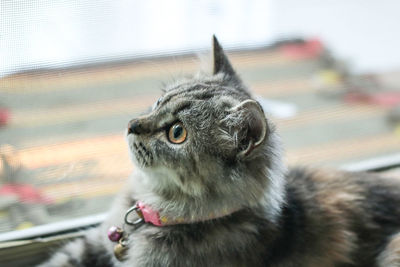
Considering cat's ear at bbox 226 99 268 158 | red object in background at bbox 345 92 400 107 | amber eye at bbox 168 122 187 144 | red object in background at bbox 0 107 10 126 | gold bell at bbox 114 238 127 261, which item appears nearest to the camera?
cat's ear at bbox 226 99 268 158

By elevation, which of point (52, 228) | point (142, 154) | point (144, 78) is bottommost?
point (52, 228)

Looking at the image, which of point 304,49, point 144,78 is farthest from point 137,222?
point 304,49

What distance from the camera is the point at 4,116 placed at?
4.53ft

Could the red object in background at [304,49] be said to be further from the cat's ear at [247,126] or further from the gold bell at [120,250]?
the gold bell at [120,250]

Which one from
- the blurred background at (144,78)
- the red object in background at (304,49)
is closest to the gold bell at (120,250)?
the blurred background at (144,78)

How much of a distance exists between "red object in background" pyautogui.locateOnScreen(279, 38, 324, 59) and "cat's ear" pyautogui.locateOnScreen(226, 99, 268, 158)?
135 centimetres

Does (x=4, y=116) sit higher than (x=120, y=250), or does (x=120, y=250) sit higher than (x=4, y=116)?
(x=4, y=116)

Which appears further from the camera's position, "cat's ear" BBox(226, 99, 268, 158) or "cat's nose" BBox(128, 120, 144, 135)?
"cat's nose" BBox(128, 120, 144, 135)

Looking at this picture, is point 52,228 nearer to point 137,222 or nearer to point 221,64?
point 137,222

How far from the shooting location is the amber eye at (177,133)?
1.13 metres

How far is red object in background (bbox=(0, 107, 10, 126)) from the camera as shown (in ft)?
4.50

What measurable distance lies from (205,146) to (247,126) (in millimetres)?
126

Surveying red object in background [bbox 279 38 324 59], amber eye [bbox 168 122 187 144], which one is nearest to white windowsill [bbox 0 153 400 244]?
amber eye [bbox 168 122 187 144]

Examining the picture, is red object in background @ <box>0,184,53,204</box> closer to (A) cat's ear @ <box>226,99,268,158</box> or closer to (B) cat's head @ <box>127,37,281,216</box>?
(B) cat's head @ <box>127,37,281,216</box>
